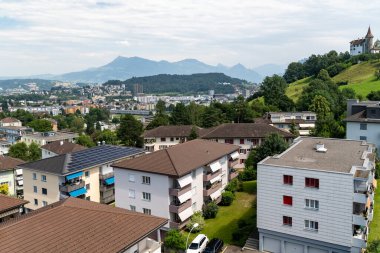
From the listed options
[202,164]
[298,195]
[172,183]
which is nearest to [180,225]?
[172,183]

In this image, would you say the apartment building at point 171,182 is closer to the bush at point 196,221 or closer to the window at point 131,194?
the window at point 131,194

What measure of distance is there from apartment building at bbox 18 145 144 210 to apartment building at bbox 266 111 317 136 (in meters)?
44.8

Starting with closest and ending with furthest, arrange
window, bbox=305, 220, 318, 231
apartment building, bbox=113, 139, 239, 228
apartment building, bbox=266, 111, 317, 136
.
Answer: window, bbox=305, 220, 318, 231 < apartment building, bbox=113, 139, 239, 228 < apartment building, bbox=266, 111, 317, 136

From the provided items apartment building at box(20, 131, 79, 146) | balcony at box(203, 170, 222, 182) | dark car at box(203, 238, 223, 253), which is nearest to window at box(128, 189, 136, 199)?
balcony at box(203, 170, 222, 182)

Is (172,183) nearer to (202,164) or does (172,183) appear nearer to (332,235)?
(202,164)

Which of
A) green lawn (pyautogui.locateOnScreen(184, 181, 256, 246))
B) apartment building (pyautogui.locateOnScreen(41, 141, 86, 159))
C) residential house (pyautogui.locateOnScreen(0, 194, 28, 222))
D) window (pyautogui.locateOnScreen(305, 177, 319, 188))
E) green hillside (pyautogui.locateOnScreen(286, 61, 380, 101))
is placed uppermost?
green hillside (pyautogui.locateOnScreen(286, 61, 380, 101))

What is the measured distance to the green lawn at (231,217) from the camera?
3716cm

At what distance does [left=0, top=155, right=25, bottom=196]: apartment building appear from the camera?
189ft

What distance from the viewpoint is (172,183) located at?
37.6 meters

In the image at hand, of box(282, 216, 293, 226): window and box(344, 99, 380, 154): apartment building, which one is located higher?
box(344, 99, 380, 154): apartment building

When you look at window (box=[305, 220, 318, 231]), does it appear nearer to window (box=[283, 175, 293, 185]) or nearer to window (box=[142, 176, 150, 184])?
window (box=[283, 175, 293, 185])

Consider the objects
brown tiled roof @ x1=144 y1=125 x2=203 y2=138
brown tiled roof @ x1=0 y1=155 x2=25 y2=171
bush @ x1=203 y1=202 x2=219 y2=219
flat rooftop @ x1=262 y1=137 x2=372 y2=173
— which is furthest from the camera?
brown tiled roof @ x1=144 y1=125 x2=203 y2=138

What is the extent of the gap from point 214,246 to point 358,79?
4274 inches

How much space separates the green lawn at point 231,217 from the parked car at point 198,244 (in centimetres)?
200
